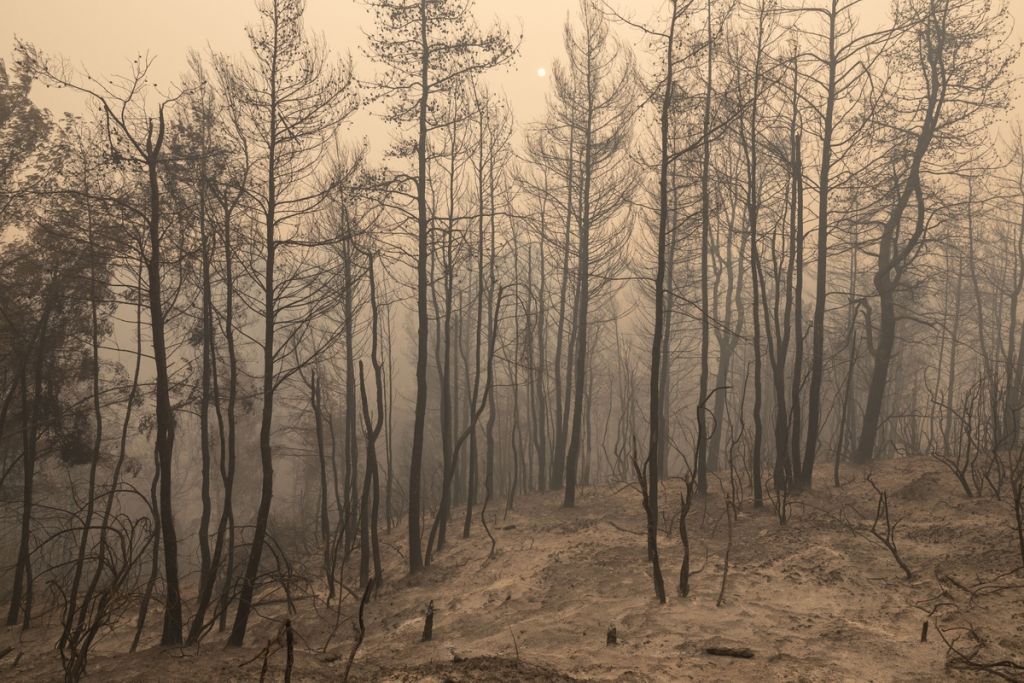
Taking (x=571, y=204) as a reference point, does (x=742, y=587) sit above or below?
below

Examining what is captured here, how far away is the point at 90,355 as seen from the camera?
13945 mm

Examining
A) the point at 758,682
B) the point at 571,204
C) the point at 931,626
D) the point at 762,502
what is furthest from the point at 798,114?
the point at 758,682

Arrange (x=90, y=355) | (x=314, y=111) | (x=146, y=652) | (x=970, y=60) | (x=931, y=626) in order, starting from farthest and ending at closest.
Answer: (x=90, y=355) → (x=970, y=60) → (x=314, y=111) → (x=146, y=652) → (x=931, y=626)

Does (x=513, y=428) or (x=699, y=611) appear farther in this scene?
(x=513, y=428)

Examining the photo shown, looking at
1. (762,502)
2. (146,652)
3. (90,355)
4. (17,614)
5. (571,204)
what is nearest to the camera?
(146,652)

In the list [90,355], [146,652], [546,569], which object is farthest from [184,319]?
[546,569]

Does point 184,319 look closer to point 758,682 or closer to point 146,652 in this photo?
point 146,652

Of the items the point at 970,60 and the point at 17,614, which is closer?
the point at 17,614

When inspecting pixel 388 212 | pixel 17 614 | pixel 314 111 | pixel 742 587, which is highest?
pixel 314 111

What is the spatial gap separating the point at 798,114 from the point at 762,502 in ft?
21.4

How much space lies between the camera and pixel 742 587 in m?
6.95

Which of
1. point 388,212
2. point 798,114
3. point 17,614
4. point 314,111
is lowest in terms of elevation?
point 17,614

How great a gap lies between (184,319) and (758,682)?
37.4ft

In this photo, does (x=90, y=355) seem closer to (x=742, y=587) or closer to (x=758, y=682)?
(x=742, y=587)
